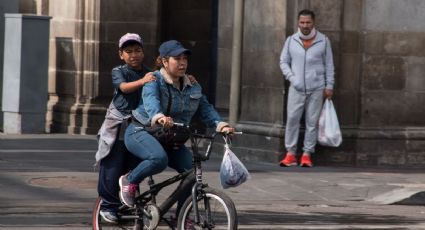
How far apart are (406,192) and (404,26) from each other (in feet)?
11.2

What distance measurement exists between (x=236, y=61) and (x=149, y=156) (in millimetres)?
7682

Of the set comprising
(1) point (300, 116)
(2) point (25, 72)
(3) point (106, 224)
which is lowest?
(3) point (106, 224)

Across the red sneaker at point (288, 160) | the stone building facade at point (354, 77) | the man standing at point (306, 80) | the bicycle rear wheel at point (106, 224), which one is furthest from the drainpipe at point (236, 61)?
the bicycle rear wheel at point (106, 224)

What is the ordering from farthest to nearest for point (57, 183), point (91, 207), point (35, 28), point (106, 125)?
point (35, 28) < point (57, 183) < point (91, 207) < point (106, 125)

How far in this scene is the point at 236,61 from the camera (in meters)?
17.2

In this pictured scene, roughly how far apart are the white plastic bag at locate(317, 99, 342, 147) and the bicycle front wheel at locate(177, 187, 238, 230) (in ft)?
23.4

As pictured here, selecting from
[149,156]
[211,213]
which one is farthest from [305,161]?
[211,213]

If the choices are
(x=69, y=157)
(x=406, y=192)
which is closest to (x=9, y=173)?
(x=69, y=157)

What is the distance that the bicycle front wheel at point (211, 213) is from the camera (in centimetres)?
917

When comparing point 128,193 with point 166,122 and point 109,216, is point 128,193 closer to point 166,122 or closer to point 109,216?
point 109,216

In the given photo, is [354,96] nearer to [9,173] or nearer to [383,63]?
[383,63]

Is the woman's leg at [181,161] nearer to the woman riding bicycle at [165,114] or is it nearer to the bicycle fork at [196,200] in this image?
the woman riding bicycle at [165,114]

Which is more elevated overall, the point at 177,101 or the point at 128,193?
the point at 177,101

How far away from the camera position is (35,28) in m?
19.5
